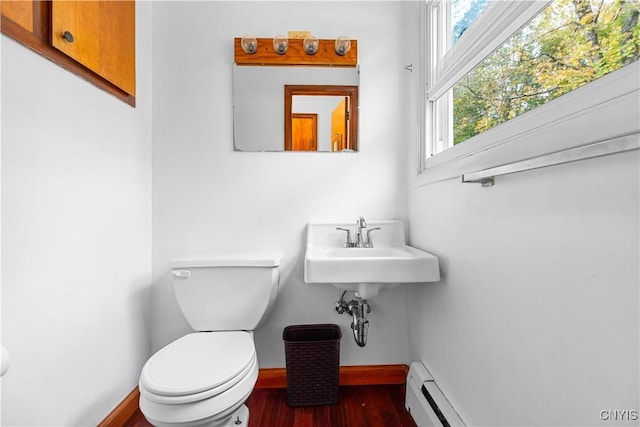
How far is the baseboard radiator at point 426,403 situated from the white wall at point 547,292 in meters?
0.04

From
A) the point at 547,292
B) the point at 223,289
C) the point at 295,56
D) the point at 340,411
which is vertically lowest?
the point at 340,411

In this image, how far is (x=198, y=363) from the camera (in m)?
1.02

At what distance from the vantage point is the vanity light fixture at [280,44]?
1.54 meters

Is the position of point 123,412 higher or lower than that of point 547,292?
lower

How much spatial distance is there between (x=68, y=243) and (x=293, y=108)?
3.74ft

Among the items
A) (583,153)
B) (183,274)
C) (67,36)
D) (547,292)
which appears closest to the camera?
(583,153)

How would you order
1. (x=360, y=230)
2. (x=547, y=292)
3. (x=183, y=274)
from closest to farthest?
(x=547, y=292) < (x=183, y=274) < (x=360, y=230)

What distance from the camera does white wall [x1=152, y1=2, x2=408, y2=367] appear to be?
1.55 metres


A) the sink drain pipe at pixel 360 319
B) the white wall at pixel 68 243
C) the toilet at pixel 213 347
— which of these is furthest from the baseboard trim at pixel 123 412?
the sink drain pipe at pixel 360 319

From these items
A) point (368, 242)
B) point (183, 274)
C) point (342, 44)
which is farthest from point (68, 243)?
point (342, 44)

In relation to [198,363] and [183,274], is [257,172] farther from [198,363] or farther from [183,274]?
[198,363]

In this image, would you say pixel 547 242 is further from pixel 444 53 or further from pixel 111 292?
pixel 111 292

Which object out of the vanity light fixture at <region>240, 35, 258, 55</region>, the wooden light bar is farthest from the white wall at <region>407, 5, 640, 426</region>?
the vanity light fixture at <region>240, 35, 258, 55</region>

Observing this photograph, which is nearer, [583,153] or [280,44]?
[583,153]
